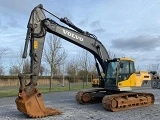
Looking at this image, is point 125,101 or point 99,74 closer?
point 125,101

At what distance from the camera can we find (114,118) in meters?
11.0

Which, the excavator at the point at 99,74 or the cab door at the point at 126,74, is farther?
the cab door at the point at 126,74

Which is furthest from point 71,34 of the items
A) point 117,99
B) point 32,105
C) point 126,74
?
point 32,105

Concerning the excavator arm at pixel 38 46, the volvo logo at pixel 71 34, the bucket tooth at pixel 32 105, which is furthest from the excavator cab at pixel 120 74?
the bucket tooth at pixel 32 105

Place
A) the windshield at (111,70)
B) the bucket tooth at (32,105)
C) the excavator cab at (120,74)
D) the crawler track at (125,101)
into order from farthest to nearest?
the windshield at (111,70) < the excavator cab at (120,74) < the crawler track at (125,101) < the bucket tooth at (32,105)

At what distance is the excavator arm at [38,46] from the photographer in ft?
35.6

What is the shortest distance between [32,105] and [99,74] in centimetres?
540

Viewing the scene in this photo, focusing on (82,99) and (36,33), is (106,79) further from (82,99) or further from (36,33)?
(36,33)

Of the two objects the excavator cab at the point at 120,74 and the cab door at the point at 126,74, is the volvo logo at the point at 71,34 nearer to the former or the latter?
the excavator cab at the point at 120,74

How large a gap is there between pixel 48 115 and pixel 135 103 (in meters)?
5.11

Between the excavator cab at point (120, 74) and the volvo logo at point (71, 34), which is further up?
the volvo logo at point (71, 34)

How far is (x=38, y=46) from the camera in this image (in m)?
12.1

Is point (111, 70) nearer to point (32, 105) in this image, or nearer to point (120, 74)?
point (120, 74)

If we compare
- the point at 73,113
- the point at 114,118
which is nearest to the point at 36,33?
the point at 73,113
